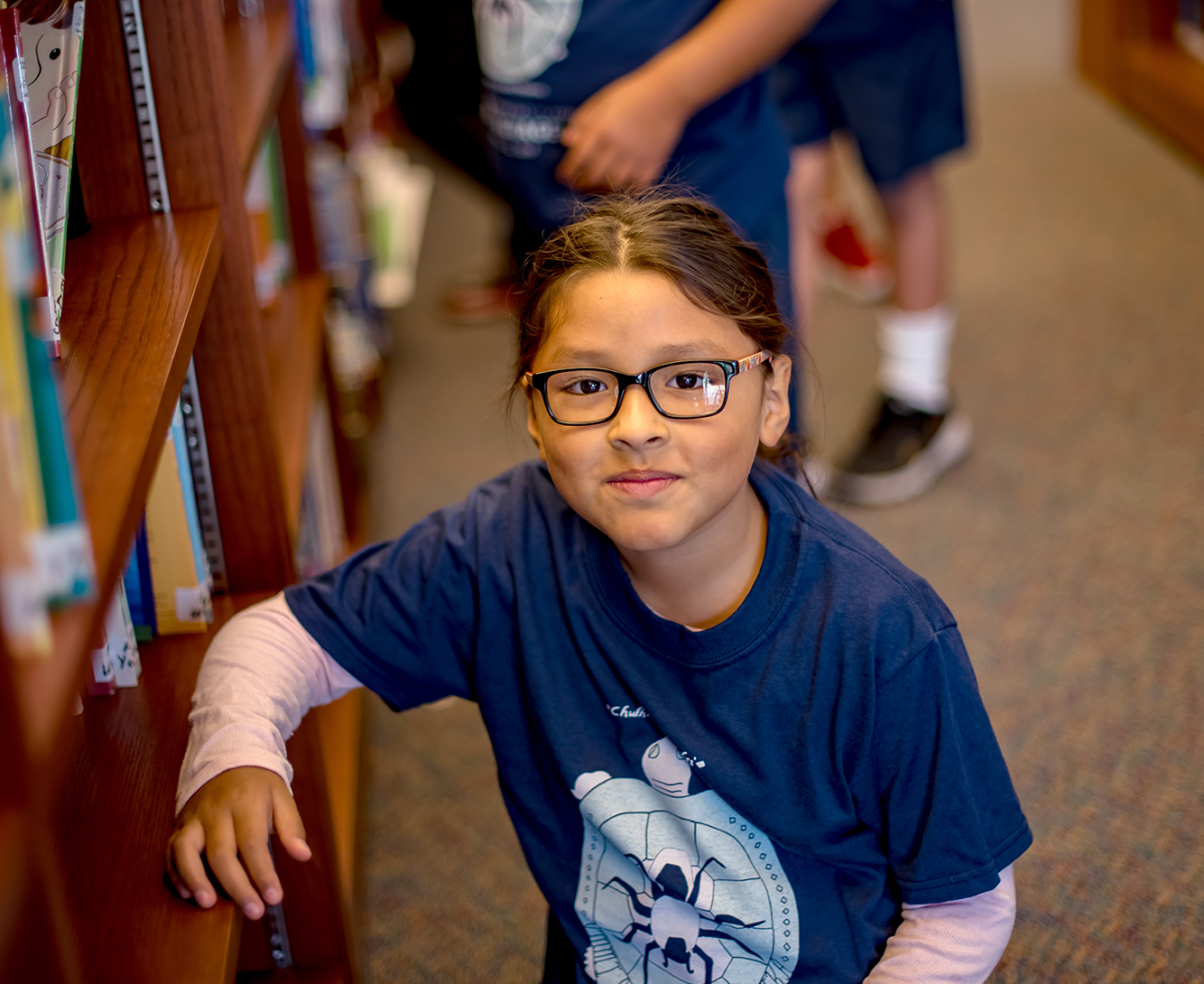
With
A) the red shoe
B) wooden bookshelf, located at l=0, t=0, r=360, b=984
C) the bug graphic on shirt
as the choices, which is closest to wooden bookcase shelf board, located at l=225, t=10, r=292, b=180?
wooden bookshelf, located at l=0, t=0, r=360, b=984

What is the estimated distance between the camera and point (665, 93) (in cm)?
126

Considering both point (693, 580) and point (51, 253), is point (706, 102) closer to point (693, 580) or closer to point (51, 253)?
point (693, 580)

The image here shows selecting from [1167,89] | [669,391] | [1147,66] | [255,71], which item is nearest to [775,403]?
[669,391]

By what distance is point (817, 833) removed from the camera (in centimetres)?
→ 87

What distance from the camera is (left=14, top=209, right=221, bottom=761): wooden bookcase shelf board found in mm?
481

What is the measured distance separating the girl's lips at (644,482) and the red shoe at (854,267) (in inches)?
82.0

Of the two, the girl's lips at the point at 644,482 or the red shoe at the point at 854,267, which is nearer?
the girl's lips at the point at 644,482

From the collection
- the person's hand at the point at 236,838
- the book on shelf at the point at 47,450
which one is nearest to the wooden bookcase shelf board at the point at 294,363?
the person's hand at the point at 236,838

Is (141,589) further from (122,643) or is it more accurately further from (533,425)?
(533,425)

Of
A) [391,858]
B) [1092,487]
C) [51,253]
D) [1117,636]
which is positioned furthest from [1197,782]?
[51,253]

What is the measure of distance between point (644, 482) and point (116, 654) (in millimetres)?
454

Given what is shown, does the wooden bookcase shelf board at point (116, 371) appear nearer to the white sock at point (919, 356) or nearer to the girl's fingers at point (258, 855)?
the girl's fingers at point (258, 855)

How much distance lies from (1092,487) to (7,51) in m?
1.77

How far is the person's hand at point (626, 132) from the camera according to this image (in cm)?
126
